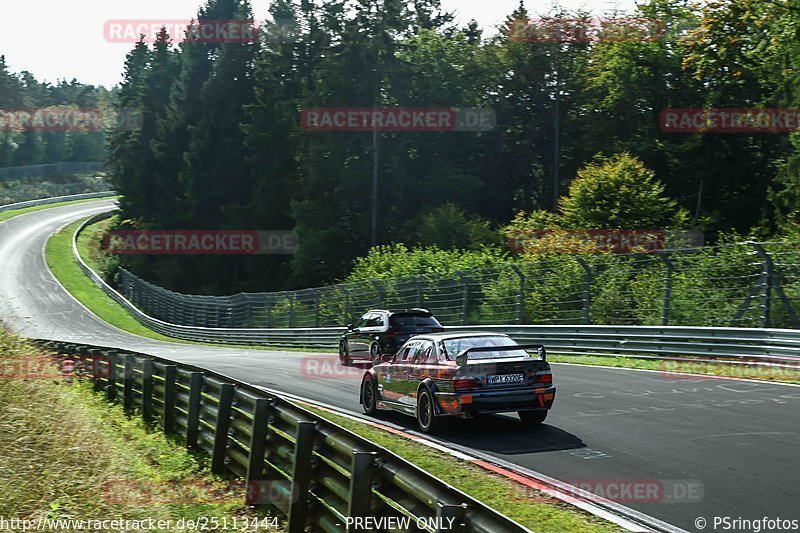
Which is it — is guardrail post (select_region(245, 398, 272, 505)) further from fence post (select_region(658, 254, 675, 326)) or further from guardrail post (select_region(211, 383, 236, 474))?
fence post (select_region(658, 254, 675, 326))

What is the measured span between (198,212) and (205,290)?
9.31 m

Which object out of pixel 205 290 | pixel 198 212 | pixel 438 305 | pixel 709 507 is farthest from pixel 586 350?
pixel 198 212

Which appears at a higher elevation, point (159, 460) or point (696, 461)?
point (696, 461)

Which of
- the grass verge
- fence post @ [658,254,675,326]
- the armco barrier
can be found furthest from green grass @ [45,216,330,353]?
the grass verge

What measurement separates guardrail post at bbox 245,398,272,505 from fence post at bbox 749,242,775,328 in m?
12.6

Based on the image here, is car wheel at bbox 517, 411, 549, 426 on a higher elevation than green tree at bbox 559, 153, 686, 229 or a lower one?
lower

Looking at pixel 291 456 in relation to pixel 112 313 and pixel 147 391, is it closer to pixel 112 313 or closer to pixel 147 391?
pixel 147 391

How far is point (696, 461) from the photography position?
9.93 metres

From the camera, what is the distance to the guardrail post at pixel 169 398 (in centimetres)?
1375

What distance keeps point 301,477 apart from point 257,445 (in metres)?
1.65

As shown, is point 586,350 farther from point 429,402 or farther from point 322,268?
point 322,268

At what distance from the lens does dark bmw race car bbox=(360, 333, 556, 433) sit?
12.3 m
